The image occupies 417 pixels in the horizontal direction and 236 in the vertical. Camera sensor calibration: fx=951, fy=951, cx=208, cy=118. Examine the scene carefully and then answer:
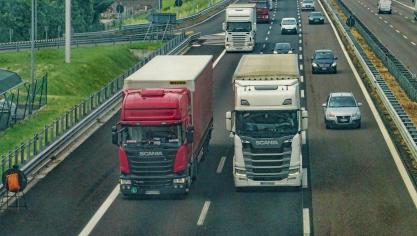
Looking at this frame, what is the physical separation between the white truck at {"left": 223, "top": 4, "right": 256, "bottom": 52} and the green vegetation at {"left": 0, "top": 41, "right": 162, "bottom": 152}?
35.6ft

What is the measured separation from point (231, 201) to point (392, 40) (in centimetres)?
6322

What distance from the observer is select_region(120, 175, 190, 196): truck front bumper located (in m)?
32.0

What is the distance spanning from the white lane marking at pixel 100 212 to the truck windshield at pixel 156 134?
2486 millimetres

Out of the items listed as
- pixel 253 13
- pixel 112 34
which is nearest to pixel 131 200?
pixel 253 13

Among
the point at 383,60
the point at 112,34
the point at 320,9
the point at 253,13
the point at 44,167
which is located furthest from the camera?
the point at 320,9

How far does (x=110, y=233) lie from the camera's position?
2888 cm

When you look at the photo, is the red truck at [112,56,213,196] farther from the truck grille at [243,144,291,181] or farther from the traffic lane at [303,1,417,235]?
the traffic lane at [303,1,417,235]

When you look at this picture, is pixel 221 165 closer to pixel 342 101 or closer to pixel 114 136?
pixel 114 136

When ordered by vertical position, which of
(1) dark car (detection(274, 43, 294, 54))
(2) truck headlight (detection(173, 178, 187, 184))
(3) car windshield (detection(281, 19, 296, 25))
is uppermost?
(3) car windshield (detection(281, 19, 296, 25))

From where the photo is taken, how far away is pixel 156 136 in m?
31.7

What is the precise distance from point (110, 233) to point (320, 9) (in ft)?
340

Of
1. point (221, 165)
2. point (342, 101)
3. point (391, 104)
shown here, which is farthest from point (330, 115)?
point (221, 165)

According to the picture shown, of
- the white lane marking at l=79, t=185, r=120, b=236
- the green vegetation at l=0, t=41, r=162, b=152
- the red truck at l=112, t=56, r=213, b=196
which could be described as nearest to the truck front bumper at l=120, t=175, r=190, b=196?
the red truck at l=112, t=56, r=213, b=196

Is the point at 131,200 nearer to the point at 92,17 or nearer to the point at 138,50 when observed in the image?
the point at 138,50
